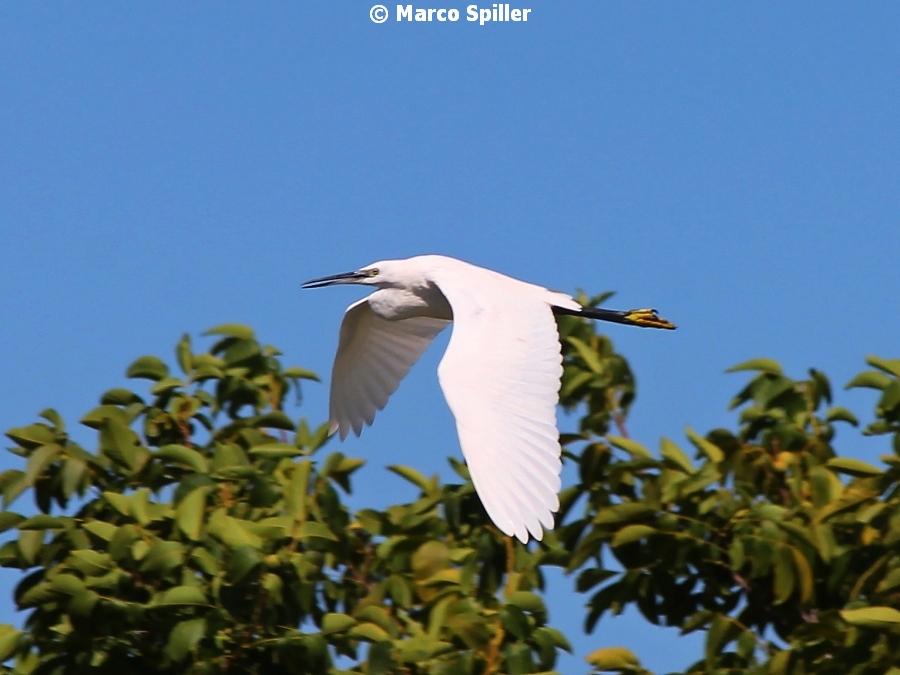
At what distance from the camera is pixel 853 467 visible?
469cm

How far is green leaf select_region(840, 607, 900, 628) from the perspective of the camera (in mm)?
4000

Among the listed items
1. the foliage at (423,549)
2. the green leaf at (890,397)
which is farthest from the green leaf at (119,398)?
the green leaf at (890,397)

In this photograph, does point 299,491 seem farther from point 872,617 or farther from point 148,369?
point 872,617

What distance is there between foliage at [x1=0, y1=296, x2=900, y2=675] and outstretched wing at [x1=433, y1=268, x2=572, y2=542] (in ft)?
0.89

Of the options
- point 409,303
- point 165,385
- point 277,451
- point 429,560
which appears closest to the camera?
point 429,560

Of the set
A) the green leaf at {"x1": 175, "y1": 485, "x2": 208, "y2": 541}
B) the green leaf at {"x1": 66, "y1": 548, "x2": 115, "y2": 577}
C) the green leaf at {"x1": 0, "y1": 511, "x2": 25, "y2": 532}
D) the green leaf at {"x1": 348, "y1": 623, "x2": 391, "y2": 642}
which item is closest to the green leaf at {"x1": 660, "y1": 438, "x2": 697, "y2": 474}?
the green leaf at {"x1": 348, "y1": 623, "x2": 391, "y2": 642}

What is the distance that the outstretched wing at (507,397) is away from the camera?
14.1 ft

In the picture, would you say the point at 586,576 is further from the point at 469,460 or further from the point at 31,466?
the point at 31,466

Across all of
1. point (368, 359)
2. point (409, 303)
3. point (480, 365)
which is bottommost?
point (480, 365)

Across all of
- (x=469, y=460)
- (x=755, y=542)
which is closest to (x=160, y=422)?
(x=469, y=460)

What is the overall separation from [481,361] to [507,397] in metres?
0.21

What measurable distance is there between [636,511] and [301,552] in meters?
1.02

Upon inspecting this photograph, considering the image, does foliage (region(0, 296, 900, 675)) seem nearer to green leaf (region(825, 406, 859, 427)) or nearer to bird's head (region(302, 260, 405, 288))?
green leaf (region(825, 406, 859, 427))

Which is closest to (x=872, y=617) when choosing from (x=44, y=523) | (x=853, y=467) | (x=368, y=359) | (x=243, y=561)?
(x=853, y=467)
